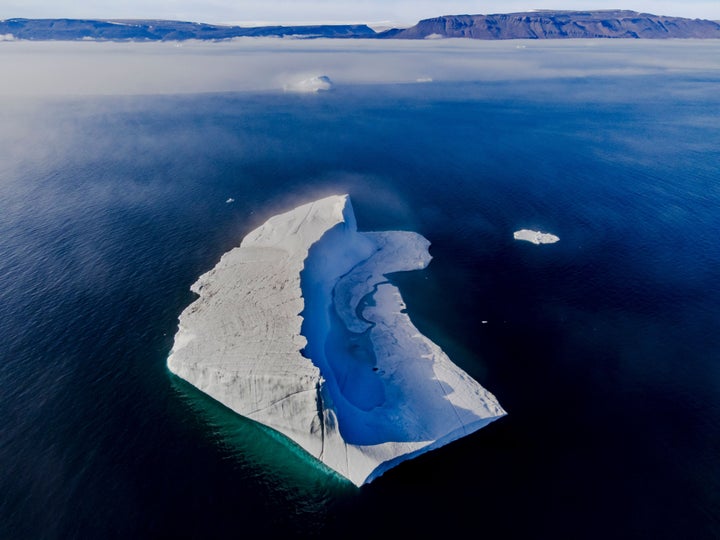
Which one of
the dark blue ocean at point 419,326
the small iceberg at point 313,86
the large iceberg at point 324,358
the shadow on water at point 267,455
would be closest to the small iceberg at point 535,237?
the dark blue ocean at point 419,326

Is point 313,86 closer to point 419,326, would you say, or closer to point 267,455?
point 419,326

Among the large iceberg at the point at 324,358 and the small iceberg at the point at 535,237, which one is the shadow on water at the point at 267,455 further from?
the small iceberg at the point at 535,237

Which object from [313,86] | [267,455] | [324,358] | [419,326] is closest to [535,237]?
[419,326]

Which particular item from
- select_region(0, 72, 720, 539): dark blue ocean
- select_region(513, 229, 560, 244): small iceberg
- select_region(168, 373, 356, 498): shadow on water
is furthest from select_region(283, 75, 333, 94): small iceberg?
select_region(168, 373, 356, 498): shadow on water

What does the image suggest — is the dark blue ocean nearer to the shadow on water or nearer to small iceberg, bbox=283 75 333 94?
the shadow on water

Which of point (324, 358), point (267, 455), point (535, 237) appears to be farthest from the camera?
point (535, 237)

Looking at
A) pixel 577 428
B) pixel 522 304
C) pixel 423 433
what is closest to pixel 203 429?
pixel 423 433
